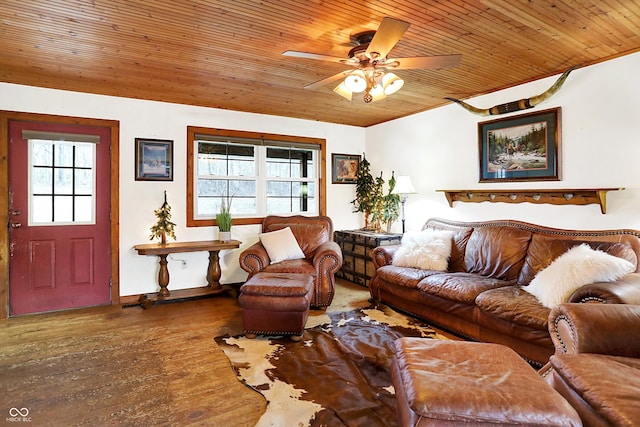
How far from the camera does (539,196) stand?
11.4 feet

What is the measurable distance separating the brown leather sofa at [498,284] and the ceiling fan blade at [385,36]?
1919 mm

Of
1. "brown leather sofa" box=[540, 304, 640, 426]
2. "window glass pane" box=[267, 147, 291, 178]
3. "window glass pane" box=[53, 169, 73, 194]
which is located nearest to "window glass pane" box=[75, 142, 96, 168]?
"window glass pane" box=[53, 169, 73, 194]

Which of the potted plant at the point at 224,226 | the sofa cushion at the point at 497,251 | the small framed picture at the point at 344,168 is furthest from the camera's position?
the small framed picture at the point at 344,168

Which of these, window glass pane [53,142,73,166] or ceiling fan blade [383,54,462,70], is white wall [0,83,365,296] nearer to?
window glass pane [53,142,73,166]

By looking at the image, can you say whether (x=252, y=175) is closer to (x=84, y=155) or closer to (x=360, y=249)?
(x=360, y=249)

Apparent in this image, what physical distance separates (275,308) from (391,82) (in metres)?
1.99

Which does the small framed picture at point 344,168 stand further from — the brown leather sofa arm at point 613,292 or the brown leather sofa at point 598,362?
the brown leather sofa at point 598,362

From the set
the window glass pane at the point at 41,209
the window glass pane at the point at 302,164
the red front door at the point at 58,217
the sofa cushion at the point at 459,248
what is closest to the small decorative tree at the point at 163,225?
the red front door at the point at 58,217

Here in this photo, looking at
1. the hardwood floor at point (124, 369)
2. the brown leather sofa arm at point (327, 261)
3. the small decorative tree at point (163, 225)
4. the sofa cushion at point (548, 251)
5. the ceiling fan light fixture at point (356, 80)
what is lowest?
the hardwood floor at point (124, 369)

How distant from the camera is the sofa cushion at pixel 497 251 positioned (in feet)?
10.6

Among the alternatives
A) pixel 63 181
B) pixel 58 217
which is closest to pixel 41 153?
pixel 63 181

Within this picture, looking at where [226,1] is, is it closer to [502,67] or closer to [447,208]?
[502,67]

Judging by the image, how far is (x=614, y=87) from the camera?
296 centimetres

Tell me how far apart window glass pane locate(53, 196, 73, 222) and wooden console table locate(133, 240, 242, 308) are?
75 cm
